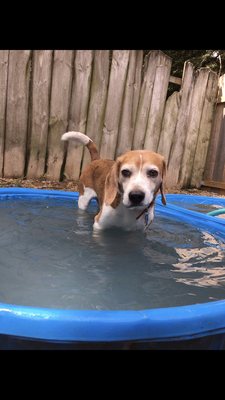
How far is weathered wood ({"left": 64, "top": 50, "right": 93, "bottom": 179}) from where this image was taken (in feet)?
19.2

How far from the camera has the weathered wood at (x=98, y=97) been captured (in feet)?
19.5

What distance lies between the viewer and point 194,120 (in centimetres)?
673

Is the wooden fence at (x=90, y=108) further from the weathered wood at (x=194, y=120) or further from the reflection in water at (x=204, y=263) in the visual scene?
the reflection in water at (x=204, y=263)

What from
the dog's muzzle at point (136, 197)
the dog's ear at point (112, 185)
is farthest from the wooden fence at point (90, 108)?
the dog's muzzle at point (136, 197)

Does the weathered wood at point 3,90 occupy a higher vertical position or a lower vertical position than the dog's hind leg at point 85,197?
higher

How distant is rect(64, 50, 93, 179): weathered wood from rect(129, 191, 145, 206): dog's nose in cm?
308

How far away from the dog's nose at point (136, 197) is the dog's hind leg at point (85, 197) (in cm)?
149

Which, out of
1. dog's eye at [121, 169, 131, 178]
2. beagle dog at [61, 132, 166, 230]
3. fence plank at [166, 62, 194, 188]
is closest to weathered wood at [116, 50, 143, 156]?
fence plank at [166, 62, 194, 188]

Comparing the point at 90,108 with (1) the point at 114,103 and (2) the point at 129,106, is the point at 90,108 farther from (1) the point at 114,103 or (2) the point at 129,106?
(2) the point at 129,106

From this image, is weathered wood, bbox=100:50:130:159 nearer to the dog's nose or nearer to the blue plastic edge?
the dog's nose

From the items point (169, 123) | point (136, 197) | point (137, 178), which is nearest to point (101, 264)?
point (136, 197)

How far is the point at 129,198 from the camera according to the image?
3152mm
